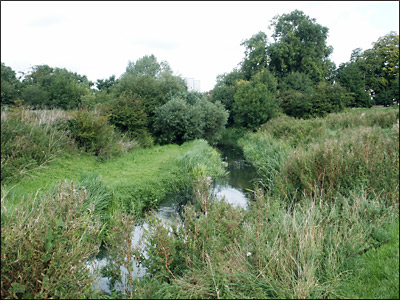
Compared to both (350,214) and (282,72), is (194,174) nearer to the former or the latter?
(350,214)

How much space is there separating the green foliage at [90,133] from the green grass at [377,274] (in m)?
11.1

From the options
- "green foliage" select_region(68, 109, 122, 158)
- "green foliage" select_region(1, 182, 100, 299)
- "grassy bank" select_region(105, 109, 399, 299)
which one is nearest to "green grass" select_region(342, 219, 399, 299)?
"grassy bank" select_region(105, 109, 399, 299)

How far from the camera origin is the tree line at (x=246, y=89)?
60.7 feet

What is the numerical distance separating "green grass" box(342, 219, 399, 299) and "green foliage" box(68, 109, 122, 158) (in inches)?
438

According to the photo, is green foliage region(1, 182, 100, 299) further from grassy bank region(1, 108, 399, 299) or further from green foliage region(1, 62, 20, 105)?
green foliage region(1, 62, 20, 105)

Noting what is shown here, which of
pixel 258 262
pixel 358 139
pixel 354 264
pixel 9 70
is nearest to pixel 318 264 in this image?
pixel 354 264

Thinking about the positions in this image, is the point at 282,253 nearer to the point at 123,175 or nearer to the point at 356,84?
the point at 123,175

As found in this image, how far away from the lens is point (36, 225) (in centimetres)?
391

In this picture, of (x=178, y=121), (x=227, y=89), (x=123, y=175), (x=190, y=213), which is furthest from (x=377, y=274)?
(x=227, y=89)

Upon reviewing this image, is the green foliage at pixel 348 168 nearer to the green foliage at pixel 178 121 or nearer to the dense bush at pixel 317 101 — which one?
the green foliage at pixel 178 121

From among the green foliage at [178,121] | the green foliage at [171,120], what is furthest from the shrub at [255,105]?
the green foliage at [171,120]

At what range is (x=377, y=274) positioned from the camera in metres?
3.67

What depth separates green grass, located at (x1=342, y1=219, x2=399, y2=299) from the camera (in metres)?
3.34

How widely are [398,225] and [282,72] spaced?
114ft
